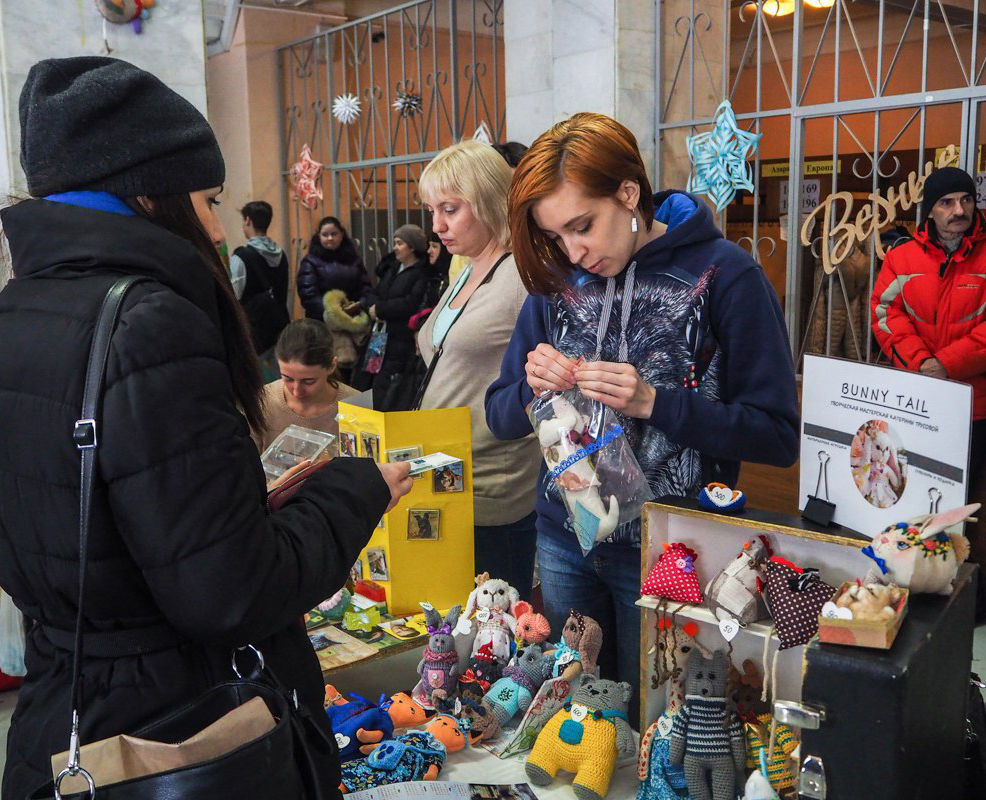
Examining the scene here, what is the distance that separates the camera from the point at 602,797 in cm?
146

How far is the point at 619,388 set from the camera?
4.95ft

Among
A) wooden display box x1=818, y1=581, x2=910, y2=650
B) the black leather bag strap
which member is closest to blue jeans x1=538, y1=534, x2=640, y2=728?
wooden display box x1=818, y1=581, x2=910, y2=650

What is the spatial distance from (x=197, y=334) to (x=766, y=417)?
0.98m

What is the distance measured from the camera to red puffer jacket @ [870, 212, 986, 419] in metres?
3.35

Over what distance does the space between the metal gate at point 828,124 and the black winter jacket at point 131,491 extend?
3223 mm

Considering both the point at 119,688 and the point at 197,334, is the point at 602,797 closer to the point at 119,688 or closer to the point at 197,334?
the point at 119,688

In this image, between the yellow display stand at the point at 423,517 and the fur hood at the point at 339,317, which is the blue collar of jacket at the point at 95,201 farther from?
the fur hood at the point at 339,317

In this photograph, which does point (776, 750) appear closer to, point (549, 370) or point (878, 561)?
point (878, 561)

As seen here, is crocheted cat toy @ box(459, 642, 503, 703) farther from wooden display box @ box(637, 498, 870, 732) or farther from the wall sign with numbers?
the wall sign with numbers

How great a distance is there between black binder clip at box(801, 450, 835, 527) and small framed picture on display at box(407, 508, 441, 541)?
986 mm

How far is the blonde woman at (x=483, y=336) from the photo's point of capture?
2279mm

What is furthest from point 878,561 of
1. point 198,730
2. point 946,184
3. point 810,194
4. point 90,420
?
point 810,194

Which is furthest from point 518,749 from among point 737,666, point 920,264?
point 920,264

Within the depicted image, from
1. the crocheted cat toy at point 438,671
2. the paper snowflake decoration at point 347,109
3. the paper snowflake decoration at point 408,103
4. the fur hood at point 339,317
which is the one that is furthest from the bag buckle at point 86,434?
the paper snowflake decoration at point 347,109
